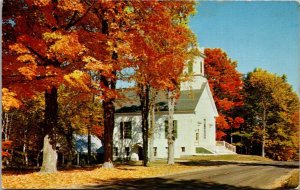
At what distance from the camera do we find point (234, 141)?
4056 centimetres

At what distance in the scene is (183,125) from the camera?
38156 millimetres

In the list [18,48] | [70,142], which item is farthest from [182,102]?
[18,48]

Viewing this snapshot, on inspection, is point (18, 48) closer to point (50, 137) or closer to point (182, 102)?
point (50, 137)

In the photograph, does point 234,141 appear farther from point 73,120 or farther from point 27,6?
point 27,6

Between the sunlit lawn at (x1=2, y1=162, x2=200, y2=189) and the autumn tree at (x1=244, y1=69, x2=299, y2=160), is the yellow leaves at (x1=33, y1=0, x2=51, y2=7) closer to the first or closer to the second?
the sunlit lawn at (x1=2, y1=162, x2=200, y2=189)

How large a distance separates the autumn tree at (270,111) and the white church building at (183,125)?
4.78m

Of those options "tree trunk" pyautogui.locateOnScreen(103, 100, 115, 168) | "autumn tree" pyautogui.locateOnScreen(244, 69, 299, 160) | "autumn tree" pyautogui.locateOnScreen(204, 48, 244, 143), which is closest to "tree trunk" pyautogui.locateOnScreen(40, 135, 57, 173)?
"tree trunk" pyautogui.locateOnScreen(103, 100, 115, 168)

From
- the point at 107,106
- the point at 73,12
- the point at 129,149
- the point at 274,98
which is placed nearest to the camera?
the point at 73,12

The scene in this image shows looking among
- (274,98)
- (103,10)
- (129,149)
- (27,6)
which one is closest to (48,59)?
(27,6)

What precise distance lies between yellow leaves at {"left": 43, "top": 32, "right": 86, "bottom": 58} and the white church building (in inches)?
866

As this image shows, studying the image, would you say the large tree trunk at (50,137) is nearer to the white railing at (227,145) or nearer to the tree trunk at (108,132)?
the tree trunk at (108,132)

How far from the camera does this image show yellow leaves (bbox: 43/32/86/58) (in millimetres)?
14320

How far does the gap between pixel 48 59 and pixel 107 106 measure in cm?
485

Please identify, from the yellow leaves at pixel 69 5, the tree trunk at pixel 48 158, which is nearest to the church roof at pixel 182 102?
the tree trunk at pixel 48 158
